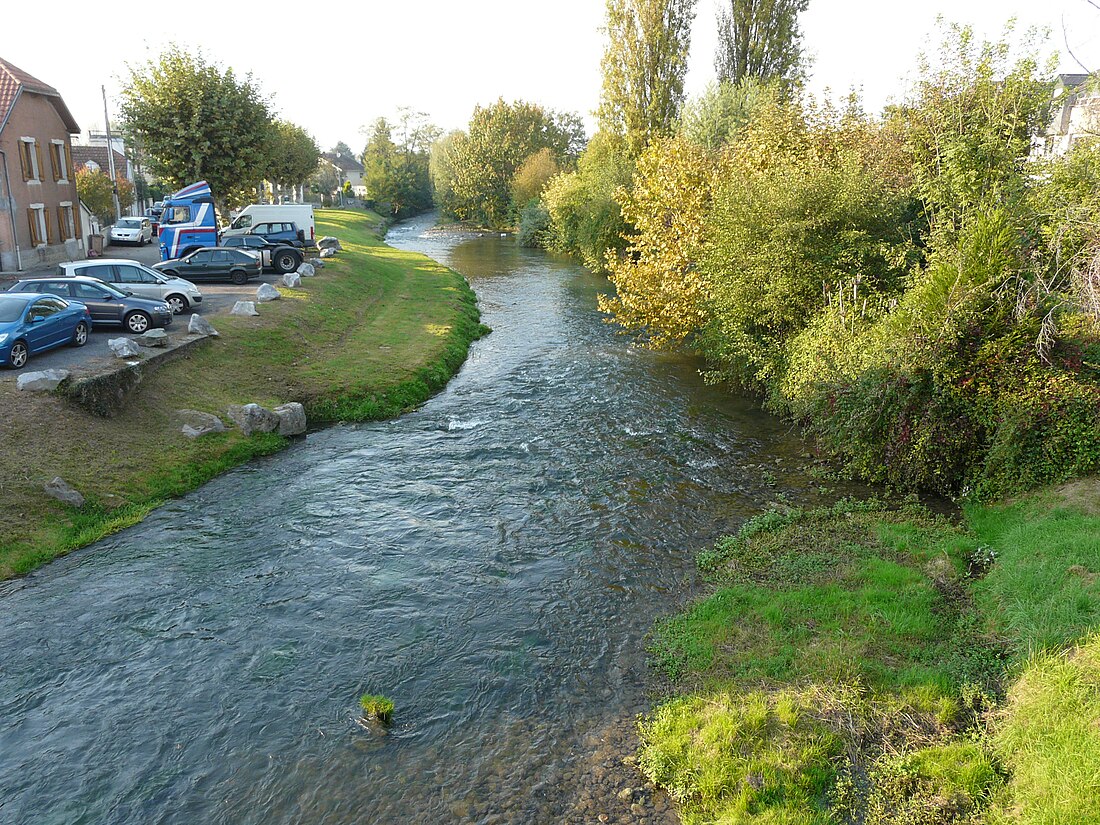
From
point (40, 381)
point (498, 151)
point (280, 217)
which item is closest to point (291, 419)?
point (40, 381)

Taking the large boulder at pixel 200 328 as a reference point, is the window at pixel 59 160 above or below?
above

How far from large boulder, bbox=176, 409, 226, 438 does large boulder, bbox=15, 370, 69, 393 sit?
2.56 meters

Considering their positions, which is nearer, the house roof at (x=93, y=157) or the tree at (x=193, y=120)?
the tree at (x=193, y=120)

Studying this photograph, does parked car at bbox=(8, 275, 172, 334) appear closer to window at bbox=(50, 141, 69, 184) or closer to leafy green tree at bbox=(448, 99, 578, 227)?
window at bbox=(50, 141, 69, 184)

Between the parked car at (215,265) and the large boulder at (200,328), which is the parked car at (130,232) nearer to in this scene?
the parked car at (215,265)

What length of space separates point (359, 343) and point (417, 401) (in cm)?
513

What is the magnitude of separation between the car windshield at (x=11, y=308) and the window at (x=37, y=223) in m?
20.7

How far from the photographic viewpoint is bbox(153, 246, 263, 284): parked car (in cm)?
3089

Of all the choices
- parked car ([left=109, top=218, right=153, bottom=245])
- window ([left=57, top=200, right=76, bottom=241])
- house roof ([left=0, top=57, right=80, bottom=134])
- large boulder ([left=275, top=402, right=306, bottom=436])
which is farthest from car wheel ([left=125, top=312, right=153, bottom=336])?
parked car ([left=109, top=218, right=153, bottom=245])

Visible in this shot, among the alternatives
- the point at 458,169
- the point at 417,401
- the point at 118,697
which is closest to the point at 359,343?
the point at 417,401

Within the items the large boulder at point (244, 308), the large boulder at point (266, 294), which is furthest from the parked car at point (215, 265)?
the large boulder at point (244, 308)

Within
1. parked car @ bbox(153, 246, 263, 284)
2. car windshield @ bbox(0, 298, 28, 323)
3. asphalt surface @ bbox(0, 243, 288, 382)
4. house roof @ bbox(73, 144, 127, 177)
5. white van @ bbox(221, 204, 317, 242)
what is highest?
house roof @ bbox(73, 144, 127, 177)

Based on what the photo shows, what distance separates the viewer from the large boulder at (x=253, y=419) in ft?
58.3

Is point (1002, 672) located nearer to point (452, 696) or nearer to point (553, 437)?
point (452, 696)
